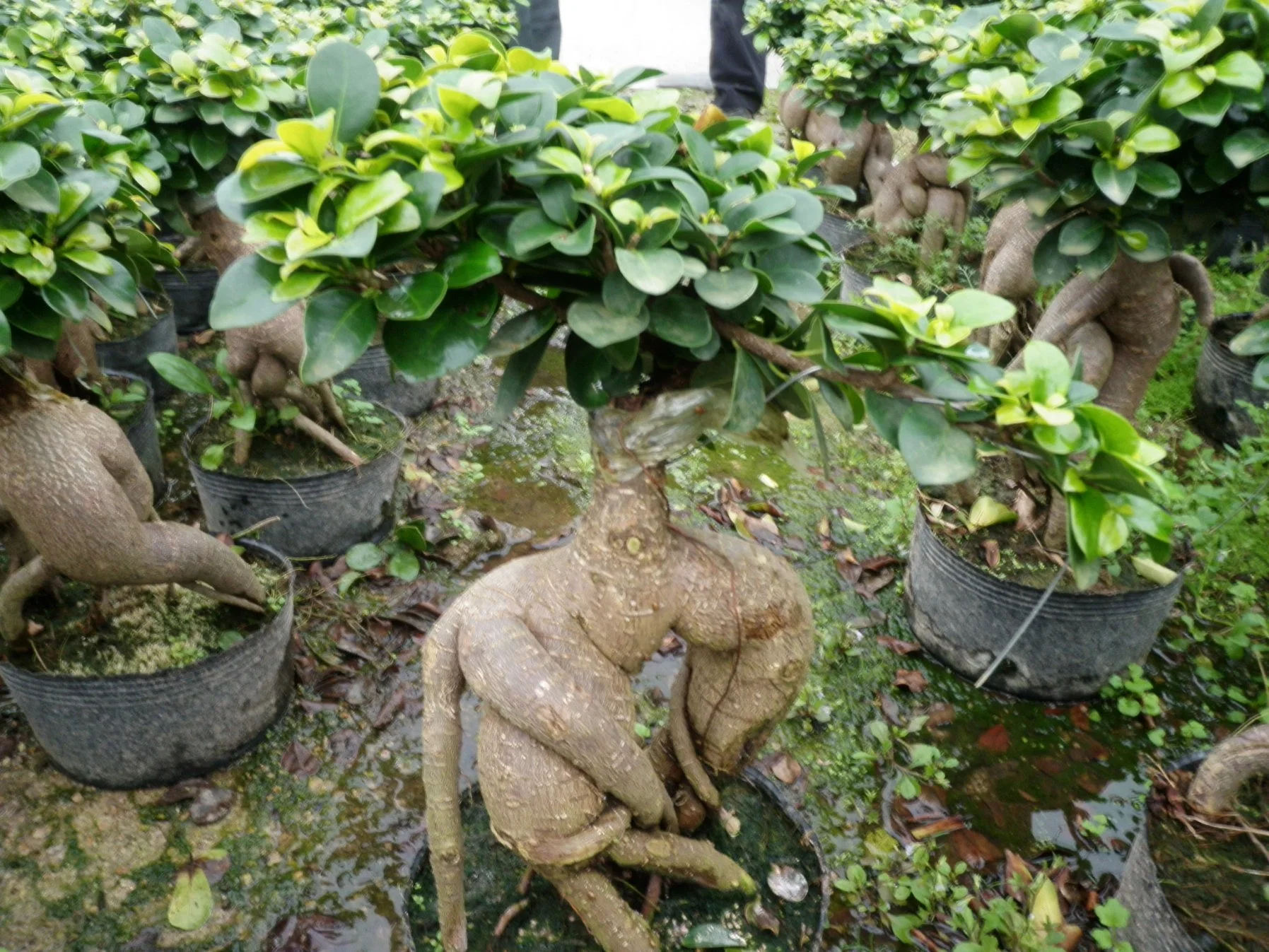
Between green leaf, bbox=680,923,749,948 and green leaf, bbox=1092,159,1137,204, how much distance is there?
70.6 inches

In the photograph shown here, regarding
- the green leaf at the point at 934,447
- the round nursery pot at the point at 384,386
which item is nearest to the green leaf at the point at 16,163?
the green leaf at the point at 934,447

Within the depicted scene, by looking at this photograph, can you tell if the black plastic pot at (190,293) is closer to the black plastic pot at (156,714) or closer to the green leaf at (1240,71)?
the black plastic pot at (156,714)

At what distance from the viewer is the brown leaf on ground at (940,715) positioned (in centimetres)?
289

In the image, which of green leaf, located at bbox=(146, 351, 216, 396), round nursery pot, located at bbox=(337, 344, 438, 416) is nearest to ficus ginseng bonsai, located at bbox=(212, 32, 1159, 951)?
Result: green leaf, located at bbox=(146, 351, 216, 396)

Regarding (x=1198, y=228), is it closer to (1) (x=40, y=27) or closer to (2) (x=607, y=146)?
(2) (x=607, y=146)

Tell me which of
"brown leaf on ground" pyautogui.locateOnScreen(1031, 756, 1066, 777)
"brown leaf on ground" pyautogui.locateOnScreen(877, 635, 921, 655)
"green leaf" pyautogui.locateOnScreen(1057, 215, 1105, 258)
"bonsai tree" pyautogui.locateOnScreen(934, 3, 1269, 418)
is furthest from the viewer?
"brown leaf on ground" pyautogui.locateOnScreen(877, 635, 921, 655)

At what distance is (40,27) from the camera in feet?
9.94

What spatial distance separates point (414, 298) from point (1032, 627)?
7.71 feet

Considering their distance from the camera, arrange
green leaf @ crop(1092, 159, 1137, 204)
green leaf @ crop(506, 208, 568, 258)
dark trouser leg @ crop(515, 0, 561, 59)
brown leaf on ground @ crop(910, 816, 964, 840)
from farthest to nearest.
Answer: dark trouser leg @ crop(515, 0, 561, 59) < brown leaf on ground @ crop(910, 816, 964, 840) < green leaf @ crop(1092, 159, 1137, 204) < green leaf @ crop(506, 208, 568, 258)

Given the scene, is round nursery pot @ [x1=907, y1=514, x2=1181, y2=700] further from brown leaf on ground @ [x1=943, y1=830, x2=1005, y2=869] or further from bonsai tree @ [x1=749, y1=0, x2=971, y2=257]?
bonsai tree @ [x1=749, y1=0, x2=971, y2=257]

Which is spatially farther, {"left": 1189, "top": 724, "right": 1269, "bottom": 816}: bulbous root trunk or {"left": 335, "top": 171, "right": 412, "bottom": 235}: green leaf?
{"left": 1189, "top": 724, "right": 1269, "bottom": 816}: bulbous root trunk

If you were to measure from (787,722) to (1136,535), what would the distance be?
1312 millimetres

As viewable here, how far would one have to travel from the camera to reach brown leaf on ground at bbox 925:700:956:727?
9.47 feet

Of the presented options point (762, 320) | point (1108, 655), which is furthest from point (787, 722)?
point (762, 320)
